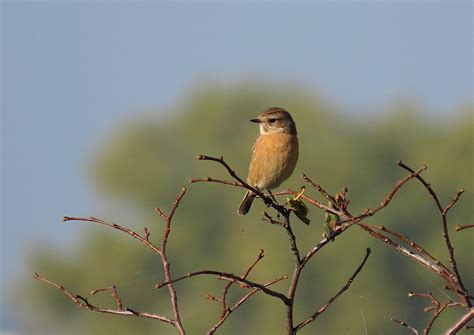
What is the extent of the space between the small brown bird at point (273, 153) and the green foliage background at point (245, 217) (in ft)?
157

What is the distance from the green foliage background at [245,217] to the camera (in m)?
65.2

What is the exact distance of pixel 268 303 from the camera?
2650 inches

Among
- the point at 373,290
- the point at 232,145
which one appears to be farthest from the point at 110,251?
the point at 373,290

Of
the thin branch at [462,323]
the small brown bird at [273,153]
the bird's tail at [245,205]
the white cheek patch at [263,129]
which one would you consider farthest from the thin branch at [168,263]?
the white cheek patch at [263,129]

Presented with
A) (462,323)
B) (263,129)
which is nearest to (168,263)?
(462,323)

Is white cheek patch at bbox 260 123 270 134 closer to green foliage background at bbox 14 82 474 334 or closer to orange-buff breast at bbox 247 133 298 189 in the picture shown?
orange-buff breast at bbox 247 133 298 189

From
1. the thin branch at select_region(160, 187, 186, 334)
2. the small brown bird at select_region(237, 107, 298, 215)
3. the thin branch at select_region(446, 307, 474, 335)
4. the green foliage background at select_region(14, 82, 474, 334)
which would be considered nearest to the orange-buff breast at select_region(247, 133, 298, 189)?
the small brown bird at select_region(237, 107, 298, 215)

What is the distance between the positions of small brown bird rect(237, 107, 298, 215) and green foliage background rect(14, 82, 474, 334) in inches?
1878

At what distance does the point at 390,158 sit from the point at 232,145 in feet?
41.4

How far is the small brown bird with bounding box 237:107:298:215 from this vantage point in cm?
698

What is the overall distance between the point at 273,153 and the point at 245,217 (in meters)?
61.6

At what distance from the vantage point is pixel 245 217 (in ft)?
225

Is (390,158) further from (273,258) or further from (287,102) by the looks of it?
(273,258)

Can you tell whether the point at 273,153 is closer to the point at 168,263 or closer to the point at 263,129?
the point at 263,129
